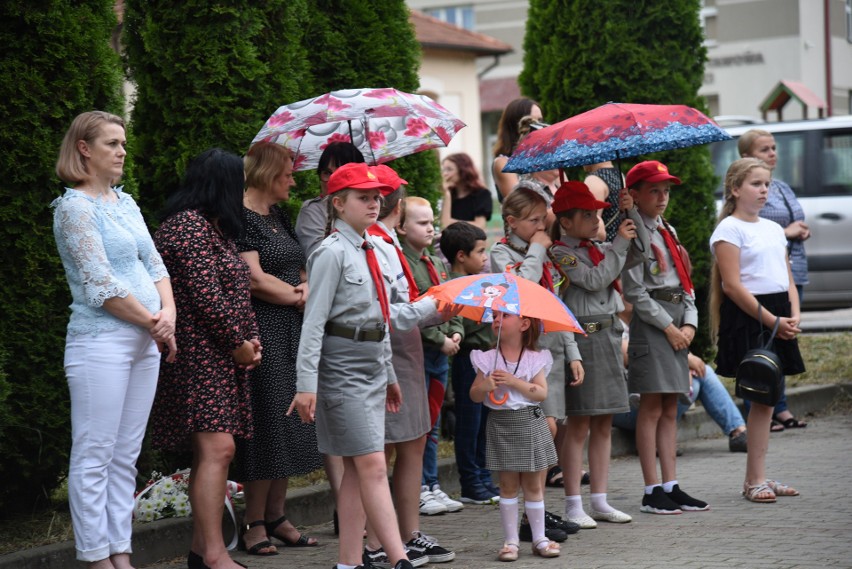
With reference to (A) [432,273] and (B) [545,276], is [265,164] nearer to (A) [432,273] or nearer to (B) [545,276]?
(A) [432,273]

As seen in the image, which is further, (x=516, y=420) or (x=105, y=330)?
(x=516, y=420)

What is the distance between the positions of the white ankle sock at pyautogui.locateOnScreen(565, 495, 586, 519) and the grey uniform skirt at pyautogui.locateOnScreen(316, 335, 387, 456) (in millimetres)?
1642

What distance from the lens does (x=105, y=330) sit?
221 inches

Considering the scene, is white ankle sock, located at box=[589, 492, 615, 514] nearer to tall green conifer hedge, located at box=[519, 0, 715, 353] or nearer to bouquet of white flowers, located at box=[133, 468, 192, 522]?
bouquet of white flowers, located at box=[133, 468, 192, 522]

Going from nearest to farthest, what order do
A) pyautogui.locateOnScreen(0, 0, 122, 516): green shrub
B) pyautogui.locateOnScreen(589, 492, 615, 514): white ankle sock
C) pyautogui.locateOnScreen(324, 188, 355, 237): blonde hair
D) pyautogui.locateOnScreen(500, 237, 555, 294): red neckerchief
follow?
pyautogui.locateOnScreen(324, 188, 355, 237): blonde hair < pyautogui.locateOnScreen(0, 0, 122, 516): green shrub < pyautogui.locateOnScreen(500, 237, 555, 294): red neckerchief < pyautogui.locateOnScreen(589, 492, 615, 514): white ankle sock

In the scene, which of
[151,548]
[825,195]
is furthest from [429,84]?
[151,548]

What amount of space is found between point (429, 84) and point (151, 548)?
2476 centimetres

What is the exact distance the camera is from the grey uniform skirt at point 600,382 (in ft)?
23.0

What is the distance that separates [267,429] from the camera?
21.7 feet

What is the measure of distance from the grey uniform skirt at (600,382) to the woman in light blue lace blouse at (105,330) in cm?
231

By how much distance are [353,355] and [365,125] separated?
2067 mm

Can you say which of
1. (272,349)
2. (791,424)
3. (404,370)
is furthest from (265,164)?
(791,424)

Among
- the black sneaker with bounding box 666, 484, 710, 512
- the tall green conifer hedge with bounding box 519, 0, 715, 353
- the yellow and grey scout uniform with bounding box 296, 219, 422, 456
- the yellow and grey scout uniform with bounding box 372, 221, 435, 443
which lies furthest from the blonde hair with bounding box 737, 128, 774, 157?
the yellow and grey scout uniform with bounding box 296, 219, 422, 456

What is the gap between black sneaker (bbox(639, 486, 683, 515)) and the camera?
7.29 meters
